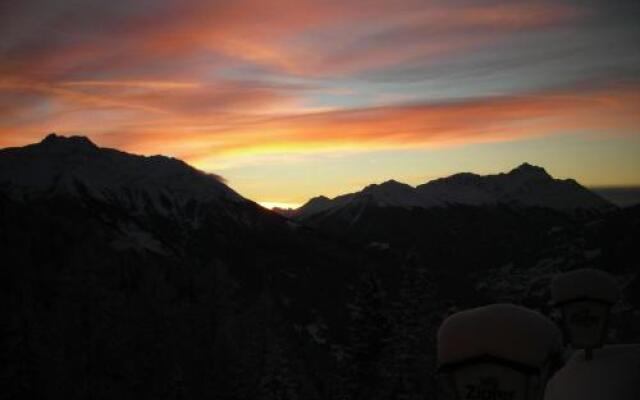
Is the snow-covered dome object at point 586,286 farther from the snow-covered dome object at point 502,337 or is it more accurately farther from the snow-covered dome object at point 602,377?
the snow-covered dome object at point 502,337

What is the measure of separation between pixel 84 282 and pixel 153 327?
793 cm

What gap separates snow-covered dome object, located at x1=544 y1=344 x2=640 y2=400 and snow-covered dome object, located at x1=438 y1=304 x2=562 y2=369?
6.42ft

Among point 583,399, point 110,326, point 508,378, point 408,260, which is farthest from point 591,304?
point 110,326

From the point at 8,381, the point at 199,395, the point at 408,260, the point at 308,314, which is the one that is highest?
the point at 408,260

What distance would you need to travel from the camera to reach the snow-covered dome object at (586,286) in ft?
12.9

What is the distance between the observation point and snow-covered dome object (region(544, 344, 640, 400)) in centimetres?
394

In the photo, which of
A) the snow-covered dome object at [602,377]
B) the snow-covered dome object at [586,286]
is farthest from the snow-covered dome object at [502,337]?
the snow-covered dome object at [602,377]

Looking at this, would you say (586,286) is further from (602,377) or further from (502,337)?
(502,337)

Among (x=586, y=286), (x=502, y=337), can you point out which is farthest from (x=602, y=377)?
(x=502, y=337)

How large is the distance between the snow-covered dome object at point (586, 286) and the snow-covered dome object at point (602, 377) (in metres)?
0.47

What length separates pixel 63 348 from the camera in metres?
55.9

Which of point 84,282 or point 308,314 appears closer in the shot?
point 84,282

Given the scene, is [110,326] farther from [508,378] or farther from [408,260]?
[508,378]

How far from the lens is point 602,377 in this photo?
4117 millimetres
